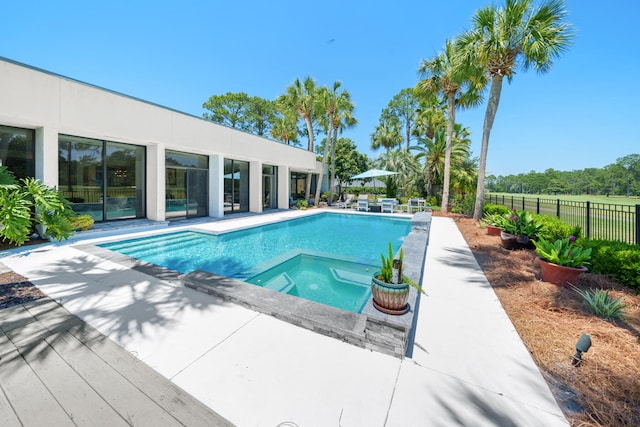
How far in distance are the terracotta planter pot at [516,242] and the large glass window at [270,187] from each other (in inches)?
535

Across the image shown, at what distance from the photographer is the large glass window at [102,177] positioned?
28.1 feet

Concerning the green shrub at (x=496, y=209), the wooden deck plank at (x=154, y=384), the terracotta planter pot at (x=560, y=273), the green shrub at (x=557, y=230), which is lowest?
the wooden deck plank at (x=154, y=384)

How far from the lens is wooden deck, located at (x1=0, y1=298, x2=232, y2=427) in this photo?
185 centimetres

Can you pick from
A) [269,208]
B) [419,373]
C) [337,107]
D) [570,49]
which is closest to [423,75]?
[337,107]

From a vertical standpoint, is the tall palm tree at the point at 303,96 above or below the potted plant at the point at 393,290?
above

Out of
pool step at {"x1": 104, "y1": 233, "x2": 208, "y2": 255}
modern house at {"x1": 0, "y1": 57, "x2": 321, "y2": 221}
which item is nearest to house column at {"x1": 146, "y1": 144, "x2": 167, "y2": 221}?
modern house at {"x1": 0, "y1": 57, "x2": 321, "y2": 221}

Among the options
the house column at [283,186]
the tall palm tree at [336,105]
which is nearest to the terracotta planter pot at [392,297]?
the house column at [283,186]

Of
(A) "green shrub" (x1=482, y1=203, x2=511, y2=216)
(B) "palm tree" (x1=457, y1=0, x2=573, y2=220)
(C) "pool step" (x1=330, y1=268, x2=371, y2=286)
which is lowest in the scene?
(C) "pool step" (x1=330, y1=268, x2=371, y2=286)

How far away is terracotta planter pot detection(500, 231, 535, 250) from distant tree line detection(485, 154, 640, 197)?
4682 cm

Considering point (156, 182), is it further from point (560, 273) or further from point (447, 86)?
point (447, 86)

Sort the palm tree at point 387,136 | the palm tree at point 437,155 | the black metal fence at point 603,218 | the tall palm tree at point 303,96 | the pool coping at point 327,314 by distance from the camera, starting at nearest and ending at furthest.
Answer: the pool coping at point 327,314, the black metal fence at point 603,218, the tall palm tree at point 303,96, the palm tree at point 437,155, the palm tree at point 387,136

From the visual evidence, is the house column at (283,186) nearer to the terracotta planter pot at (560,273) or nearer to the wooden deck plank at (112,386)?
the terracotta planter pot at (560,273)

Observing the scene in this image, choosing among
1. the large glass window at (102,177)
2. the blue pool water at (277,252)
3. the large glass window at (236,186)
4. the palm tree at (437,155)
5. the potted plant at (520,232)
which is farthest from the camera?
the palm tree at (437,155)

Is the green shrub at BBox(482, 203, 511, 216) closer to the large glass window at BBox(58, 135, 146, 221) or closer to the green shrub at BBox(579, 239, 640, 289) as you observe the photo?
the green shrub at BBox(579, 239, 640, 289)
